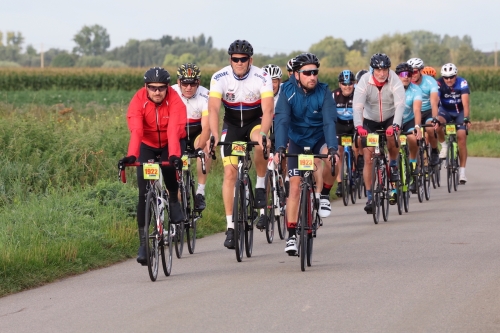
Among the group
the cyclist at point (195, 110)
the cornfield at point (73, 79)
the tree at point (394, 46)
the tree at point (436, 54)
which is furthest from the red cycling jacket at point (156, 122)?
the tree at point (436, 54)

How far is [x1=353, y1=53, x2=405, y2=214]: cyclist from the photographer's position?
48.5 feet

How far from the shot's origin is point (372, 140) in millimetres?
14773

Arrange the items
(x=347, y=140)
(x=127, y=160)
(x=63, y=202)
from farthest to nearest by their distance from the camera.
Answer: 1. (x=347, y=140)
2. (x=63, y=202)
3. (x=127, y=160)

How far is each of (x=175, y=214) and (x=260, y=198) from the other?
1865mm

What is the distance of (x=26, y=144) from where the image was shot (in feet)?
60.8

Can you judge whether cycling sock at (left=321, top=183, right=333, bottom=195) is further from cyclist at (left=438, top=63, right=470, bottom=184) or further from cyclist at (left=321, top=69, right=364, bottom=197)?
cyclist at (left=438, top=63, right=470, bottom=184)

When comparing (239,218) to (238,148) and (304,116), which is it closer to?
(238,148)

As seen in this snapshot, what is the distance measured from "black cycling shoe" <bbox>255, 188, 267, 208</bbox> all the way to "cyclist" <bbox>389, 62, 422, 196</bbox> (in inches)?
199

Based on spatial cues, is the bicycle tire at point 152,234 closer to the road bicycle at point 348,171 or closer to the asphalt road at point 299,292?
the asphalt road at point 299,292

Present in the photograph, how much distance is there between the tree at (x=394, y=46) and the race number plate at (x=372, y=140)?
104m

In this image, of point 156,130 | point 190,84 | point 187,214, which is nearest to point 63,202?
point 187,214

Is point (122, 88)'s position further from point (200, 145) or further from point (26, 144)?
point (200, 145)

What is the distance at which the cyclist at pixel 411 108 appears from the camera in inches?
666

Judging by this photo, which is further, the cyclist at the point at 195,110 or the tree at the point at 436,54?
the tree at the point at 436,54
